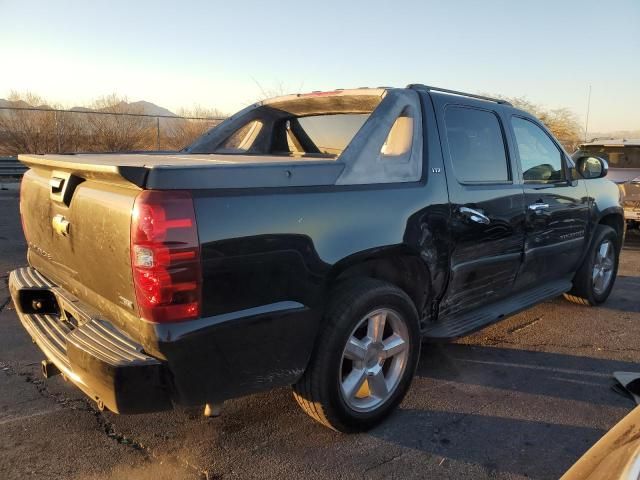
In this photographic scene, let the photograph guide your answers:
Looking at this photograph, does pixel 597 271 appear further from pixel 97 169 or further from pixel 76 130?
pixel 76 130

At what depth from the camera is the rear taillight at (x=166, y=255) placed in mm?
2115

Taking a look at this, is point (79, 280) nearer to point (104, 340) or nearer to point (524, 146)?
point (104, 340)

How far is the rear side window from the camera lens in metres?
3.55

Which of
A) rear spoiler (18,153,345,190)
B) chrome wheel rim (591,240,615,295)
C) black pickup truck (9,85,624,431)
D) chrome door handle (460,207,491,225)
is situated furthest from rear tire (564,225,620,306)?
rear spoiler (18,153,345,190)

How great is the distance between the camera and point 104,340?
2.38 metres

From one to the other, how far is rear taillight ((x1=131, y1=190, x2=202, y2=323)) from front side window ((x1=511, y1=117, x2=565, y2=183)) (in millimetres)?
2955

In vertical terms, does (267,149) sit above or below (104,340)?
above

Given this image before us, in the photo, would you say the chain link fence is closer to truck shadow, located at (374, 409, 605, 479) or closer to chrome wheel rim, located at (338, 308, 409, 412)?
chrome wheel rim, located at (338, 308, 409, 412)

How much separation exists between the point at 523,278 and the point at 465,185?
1197mm

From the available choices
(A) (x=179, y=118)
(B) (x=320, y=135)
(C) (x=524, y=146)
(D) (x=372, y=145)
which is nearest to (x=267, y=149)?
(B) (x=320, y=135)

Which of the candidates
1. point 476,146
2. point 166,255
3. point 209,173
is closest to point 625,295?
point 476,146

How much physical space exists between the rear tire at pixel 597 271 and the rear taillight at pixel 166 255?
4.32 metres

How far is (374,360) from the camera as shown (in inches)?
119

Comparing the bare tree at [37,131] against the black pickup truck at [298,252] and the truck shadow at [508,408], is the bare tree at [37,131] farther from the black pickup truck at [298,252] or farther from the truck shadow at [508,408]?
the truck shadow at [508,408]
